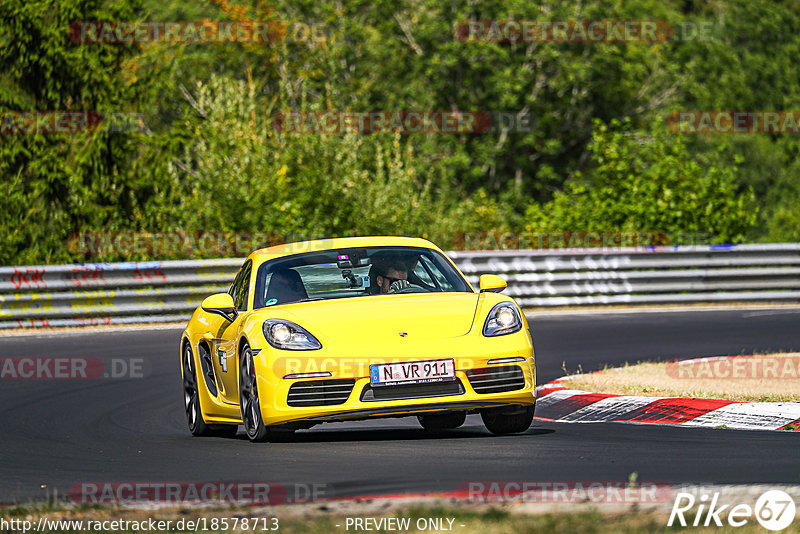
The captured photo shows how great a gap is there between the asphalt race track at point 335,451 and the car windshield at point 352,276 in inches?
38.1

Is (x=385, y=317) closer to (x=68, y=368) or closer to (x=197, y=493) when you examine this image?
(x=197, y=493)

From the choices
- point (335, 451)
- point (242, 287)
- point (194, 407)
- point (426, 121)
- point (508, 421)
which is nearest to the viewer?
point (335, 451)

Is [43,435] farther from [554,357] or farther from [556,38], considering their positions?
[556,38]

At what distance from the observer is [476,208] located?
36.7 meters

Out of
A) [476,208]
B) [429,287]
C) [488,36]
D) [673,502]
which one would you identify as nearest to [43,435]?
[429,287]

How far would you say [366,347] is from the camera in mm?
8234

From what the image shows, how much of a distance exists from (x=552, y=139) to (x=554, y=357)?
106 ft

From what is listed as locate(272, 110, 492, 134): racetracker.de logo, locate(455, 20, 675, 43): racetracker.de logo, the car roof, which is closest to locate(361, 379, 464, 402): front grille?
the car roof

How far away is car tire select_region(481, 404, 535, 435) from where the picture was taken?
8.82 meters

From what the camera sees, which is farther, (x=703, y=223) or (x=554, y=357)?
(x=703, y=223)

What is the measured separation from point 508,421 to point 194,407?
8.60 ft

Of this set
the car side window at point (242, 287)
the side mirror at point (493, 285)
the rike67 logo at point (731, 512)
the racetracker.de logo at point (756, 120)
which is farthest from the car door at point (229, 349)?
the racetracker.de logo at point (756, 120)

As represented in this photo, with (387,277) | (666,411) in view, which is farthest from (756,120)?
(387,277)

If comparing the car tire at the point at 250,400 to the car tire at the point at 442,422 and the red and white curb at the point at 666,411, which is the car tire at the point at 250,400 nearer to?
the car tire at the point at 442,422
